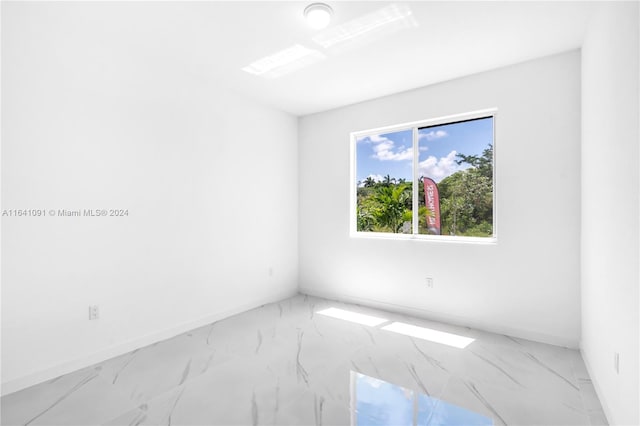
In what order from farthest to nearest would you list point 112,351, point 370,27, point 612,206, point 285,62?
point 285,62 → point 112,351 → point 370,27 → point 612,206

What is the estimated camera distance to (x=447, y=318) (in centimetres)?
342

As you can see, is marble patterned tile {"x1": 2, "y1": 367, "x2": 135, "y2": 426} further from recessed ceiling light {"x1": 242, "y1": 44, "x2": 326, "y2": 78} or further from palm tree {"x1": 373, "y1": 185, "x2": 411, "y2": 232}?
palm tree {"x1": 373, "y1": 185, "x2": 411, "y2": 232}

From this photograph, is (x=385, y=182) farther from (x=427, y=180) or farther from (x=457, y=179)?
(x=457, y=179)

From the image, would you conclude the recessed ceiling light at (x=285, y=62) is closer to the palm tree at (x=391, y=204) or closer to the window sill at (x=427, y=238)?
the palm tree at (x=391, y=204)

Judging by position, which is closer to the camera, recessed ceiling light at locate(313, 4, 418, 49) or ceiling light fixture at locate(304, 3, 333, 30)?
ceiling light fixture at locate(304, 3, 333, 30)

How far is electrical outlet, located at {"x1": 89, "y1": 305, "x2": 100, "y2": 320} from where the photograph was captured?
256cm

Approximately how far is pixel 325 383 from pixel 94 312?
1903mm

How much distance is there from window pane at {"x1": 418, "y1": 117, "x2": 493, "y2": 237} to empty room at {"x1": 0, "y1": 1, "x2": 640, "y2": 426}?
2cm

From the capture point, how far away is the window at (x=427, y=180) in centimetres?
336

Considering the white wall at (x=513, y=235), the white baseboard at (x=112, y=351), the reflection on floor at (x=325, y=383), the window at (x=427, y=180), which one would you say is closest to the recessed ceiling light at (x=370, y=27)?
the white wall at (x=513, y=235)

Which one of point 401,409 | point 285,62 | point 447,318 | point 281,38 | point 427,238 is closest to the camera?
point 401,409

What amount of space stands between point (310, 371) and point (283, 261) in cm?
214

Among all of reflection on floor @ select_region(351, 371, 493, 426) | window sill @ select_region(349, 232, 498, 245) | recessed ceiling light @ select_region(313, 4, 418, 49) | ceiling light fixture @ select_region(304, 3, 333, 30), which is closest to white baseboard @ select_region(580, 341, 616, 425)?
reflection on floor @ select_region(351, 371, 493, 426)

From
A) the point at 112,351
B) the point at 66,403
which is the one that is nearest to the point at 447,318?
the point at 112,351
